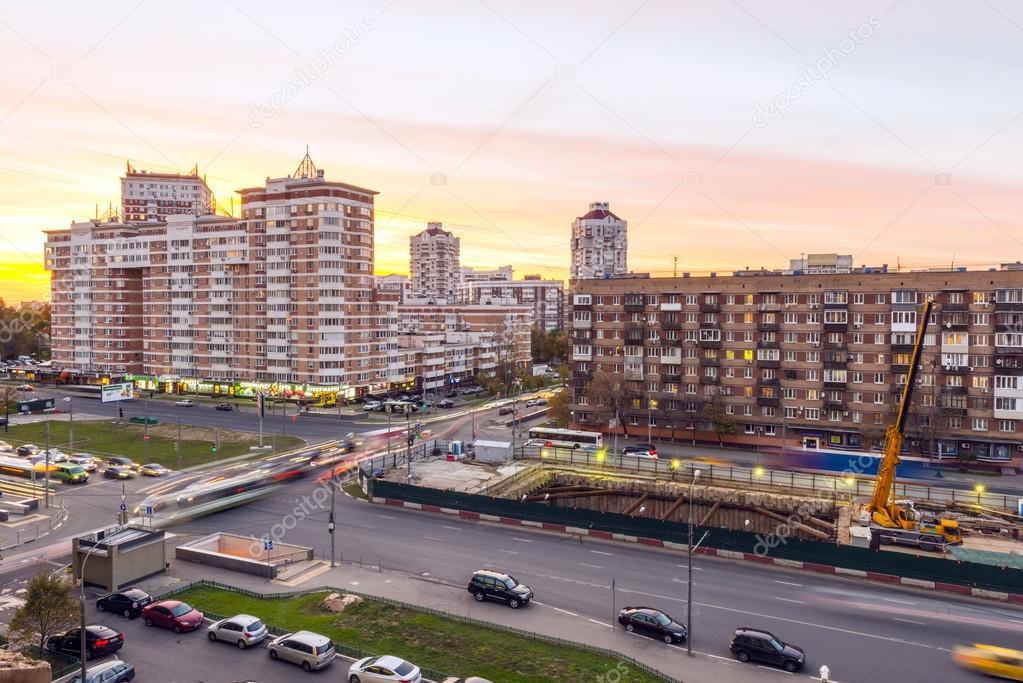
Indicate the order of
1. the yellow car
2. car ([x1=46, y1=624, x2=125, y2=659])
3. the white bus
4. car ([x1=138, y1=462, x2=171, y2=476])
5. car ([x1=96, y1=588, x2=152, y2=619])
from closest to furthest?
the yellow car < car ([x1=46, y1=624, x2=125, y2=659]) < car ([x1=96, y1=588, x2=152, y2=619]) < car ([x1=138, y1=462, x2=171, y2=476]) < the white bus

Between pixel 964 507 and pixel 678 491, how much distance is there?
726 inches

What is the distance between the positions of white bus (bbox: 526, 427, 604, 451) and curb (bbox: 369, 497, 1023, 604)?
74.3ft

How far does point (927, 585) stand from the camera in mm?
32969

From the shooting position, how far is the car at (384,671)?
22.6 m

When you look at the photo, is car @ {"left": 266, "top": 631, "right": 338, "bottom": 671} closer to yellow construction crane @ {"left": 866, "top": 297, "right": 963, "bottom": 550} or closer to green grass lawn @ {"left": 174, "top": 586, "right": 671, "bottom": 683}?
green grass lawn @ {"left": 174, "top": 586, "right": 671, "bottom": 683}

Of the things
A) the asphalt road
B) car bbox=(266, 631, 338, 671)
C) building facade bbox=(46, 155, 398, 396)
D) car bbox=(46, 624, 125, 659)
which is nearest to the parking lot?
car bbox=(266, 631, 338, 671)

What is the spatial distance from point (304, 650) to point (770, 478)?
38066 millimetres

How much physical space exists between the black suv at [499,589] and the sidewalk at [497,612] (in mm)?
367

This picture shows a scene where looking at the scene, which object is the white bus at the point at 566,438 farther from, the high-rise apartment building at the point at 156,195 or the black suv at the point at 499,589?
the high-rise apartment building at the point at 156,195

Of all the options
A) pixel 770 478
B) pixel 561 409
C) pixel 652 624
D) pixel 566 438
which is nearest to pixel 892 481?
pixel 770 478

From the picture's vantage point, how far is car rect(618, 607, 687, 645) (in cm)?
2645

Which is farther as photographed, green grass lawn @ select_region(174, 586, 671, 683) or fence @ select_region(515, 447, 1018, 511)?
fence @ select_region(515, 447, 1018, 511)

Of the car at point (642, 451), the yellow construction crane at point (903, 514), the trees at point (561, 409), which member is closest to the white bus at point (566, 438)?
the car at point (642, 451)

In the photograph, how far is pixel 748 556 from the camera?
36250mm
